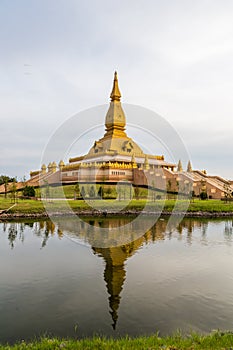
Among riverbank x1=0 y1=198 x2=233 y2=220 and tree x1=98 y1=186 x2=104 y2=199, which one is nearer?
riverbank x1=0 y1=198 x2=233 y2=220

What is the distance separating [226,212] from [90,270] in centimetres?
2479

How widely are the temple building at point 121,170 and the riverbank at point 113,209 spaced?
866 cm

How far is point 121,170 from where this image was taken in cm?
4591

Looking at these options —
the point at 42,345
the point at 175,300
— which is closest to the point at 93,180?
the point at 175,300

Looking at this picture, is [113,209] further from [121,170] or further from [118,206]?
[121,170]

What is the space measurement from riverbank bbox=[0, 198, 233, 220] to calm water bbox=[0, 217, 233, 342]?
1257 centimetres

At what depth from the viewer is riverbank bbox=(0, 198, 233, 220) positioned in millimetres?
30969

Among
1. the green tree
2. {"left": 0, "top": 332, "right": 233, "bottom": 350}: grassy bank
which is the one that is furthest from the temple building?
{"left": 0, "top": 332, "right": 233, "bottom": 350}: grassy bank

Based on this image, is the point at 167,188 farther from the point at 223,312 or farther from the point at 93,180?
the point at 223,312

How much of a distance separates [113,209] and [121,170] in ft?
43.1

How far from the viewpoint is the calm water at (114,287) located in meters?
7.69

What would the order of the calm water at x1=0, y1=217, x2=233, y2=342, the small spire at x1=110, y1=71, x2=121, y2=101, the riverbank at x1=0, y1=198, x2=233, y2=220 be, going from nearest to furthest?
the calm water at x1=0, y1=217, x2=233, y2=342, the riverbank at x1=0, y1=198, x2=233, y2=220, the small spire at x1=110, y1=71, x2=121, y2=101

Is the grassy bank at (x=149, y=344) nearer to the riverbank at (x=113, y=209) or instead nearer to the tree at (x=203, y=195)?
the riverbank at (x=113, y=209)

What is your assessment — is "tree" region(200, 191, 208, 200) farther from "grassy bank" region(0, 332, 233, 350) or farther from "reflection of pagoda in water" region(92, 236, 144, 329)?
"grassy bank" region(0, 332, 233, 350)
